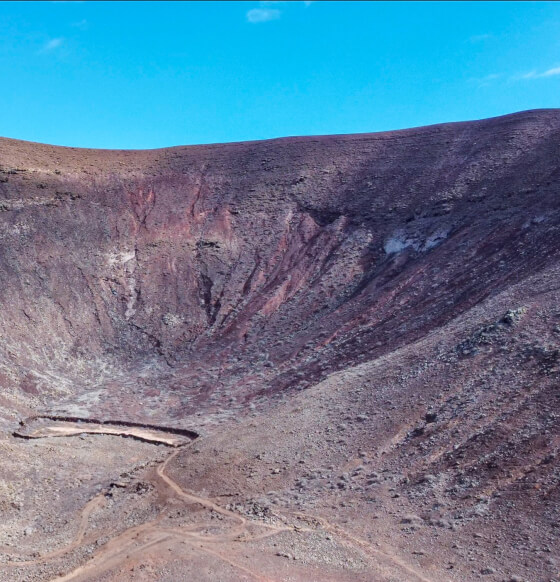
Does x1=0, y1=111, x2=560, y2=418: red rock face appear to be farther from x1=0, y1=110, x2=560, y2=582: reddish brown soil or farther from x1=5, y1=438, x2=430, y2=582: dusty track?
x1=5, y1=438, x2=430, y2=582: dusty track

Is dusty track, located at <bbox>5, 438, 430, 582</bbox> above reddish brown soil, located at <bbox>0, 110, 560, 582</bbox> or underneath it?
underneath

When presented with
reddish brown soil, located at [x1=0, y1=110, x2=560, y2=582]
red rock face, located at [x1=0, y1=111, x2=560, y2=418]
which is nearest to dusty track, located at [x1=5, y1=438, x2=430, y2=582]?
reddish brown soil, located at [x1=0, y1=110, x2=560, y2=582]

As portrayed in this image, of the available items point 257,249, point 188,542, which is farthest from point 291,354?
point 188,542

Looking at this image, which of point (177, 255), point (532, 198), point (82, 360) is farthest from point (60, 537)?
point (532, 198)

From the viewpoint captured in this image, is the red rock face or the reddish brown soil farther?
the red rock face

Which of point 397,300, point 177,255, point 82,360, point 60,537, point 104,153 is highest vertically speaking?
point 104,153

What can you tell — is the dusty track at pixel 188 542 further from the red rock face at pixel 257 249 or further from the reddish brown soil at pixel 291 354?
the red rock face at pixel 257 249

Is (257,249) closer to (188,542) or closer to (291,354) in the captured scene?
(291,354)

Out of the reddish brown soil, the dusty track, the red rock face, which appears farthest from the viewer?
the red rock face

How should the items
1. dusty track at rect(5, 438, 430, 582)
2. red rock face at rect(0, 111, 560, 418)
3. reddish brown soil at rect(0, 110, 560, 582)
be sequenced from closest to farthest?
dusty track at rect(5, 438, 430, 582) → reddish brown soil at rect(0, 110, 560, 582) → red rock face at rect(0, 111, 560, 418)

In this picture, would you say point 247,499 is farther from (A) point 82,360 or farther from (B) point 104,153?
→ (B) point 104,153
